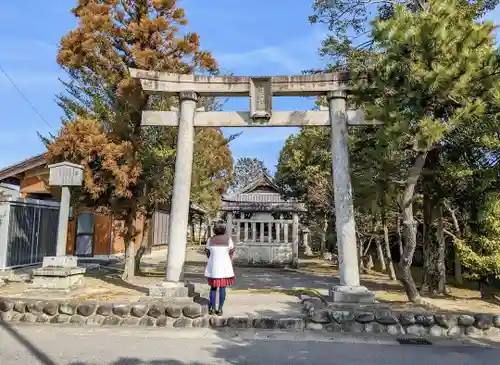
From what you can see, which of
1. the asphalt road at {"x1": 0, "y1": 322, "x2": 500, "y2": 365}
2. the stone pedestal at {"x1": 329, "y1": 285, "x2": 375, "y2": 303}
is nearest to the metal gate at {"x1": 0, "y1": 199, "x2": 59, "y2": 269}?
the asphalt road at {"x1": 0, "y1": 322, "x2": 500, "y2": 365}

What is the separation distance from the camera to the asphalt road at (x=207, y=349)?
5246 millimetres

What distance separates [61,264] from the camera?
8.58m

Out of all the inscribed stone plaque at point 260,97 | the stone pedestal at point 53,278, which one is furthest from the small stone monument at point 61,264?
the inscribed stone plaque at point 260,97

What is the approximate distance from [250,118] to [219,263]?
3.28m

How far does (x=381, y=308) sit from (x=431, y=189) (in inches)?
174

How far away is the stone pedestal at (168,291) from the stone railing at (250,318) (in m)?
0.44

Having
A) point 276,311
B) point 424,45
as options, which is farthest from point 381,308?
point 424,45

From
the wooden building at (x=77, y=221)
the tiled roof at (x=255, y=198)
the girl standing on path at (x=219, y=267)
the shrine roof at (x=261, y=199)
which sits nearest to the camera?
the girl standing on path at (x=219, y=267)

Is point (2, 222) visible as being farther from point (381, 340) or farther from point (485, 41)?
point (485, 41)

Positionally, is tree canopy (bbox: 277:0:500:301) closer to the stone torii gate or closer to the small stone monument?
the stone torii gate

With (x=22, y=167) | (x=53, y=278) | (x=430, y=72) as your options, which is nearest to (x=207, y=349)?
(x=53, y=278)

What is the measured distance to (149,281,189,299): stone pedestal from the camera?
7.84 metres

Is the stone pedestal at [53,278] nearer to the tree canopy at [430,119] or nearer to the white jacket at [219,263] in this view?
the white jacket at [219,263]

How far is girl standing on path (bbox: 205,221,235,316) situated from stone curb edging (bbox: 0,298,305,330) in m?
0.35
